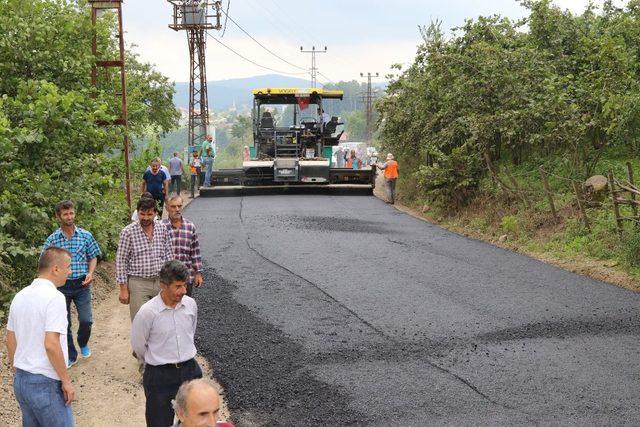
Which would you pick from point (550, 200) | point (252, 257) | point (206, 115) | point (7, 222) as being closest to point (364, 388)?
point (7, 222)

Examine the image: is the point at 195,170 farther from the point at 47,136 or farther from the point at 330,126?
the point at 47,136

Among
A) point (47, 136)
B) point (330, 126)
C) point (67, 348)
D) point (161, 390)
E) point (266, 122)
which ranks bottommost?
point (161, 390)

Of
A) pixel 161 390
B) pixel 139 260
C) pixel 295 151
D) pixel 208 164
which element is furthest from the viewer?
pixel 295 151

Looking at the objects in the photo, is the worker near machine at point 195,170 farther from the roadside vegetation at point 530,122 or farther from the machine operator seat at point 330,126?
the roadside vegetation at point 530,122

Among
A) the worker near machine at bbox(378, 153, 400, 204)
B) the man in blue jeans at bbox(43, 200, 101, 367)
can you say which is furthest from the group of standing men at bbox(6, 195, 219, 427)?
the worker near machine at bbox(378, 153, 400, 204)

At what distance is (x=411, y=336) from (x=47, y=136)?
532 cm

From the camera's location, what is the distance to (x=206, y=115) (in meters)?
Answer: 40.8

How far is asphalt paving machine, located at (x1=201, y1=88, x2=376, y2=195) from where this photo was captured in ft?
81.8

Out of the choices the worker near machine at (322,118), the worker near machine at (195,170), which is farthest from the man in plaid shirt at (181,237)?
the worker near machine at (322,118)

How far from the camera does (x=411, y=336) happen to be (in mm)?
8531

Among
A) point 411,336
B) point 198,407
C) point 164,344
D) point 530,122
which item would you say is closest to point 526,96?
point 530,122

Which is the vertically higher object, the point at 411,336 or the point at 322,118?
the point at 322,118

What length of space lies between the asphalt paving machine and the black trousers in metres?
19.8

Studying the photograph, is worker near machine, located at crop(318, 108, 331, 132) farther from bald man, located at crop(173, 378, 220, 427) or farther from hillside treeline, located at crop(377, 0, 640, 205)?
bald man, located at crop(173, 378, 220, 427)
